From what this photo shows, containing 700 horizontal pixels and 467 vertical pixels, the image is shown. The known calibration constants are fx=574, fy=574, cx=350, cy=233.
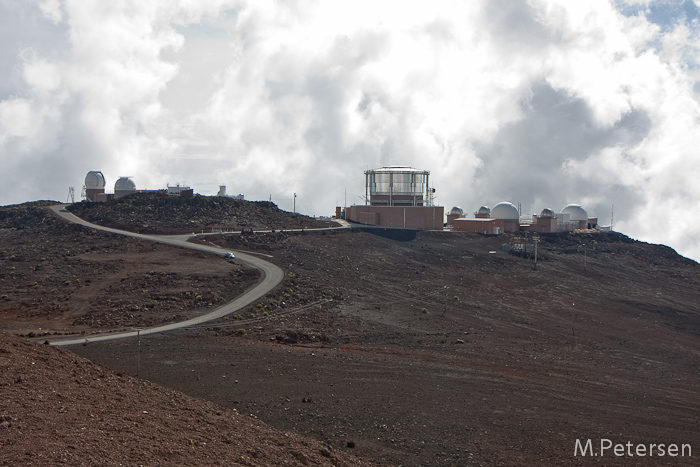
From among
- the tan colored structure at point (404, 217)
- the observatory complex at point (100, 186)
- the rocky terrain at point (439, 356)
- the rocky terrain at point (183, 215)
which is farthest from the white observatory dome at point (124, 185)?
the tan colored structure at point (404, 217)

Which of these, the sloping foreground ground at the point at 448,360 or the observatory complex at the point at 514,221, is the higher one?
the observatory complex at the point at 514,221

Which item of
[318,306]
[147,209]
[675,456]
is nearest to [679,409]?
[675,456]

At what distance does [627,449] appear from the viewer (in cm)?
1513

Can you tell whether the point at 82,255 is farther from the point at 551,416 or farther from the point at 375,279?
the point at 551,416

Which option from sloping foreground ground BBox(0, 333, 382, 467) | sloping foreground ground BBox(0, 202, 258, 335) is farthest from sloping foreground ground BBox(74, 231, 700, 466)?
sloping foreground ground BBox(0, 202, 258, 335)

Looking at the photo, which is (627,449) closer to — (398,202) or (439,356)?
(439,356)

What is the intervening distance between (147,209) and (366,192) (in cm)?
2456

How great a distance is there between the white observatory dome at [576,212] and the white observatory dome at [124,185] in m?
57.6

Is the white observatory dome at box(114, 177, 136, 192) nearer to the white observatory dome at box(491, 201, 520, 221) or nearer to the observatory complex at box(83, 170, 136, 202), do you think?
the observatory complex at box(83, 170, 136, 202)

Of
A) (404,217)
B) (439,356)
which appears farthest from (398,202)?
(439,356)

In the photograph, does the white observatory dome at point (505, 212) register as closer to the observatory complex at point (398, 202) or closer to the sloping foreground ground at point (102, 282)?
the observatory complex at point (398, 202)

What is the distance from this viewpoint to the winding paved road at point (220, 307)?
23.6 meters

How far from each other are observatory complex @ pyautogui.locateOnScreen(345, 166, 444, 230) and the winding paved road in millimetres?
23061

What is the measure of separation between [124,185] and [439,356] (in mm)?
57876
